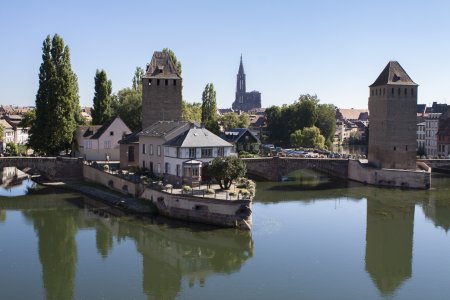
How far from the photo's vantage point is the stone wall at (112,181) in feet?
140

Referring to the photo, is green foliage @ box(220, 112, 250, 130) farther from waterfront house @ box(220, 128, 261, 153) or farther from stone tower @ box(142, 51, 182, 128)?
stone tower @ box(142, 51, 182, 128)

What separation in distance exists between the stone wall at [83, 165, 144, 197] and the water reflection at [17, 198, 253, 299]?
12.9 feet

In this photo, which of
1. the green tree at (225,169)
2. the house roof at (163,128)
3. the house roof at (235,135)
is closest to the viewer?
the green tree at (225,169)

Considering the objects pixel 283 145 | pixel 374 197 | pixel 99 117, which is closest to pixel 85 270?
pixel 374 197

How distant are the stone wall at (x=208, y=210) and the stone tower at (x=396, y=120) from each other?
27.1m

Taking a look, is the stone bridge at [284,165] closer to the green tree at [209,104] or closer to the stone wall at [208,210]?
the stone wall at [208,210]

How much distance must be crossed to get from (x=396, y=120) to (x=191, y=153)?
83.6 feet

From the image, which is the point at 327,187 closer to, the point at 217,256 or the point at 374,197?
the point at 374,197

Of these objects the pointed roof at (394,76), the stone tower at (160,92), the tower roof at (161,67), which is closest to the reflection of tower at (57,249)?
the stone tower at (160,92)

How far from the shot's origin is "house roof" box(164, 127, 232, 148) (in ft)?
135

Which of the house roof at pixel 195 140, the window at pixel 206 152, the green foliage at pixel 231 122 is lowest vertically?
the window at pixel 206 152

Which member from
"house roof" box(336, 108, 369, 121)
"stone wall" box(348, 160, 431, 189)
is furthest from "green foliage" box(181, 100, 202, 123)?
"house roof" box(336, 108, 369, 121)

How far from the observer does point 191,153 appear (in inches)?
1619

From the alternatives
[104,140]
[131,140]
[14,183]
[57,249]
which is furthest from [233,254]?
[14,183]
